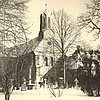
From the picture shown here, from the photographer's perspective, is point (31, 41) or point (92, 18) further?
point (92, 18)

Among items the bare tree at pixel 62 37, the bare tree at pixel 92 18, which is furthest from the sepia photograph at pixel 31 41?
the bare tree at pixel 62 37

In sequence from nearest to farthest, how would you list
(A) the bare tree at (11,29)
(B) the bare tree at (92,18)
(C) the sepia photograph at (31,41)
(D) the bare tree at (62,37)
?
(C) the sepia photograph at (31,41) < (A) the bare tree at (11,29) < (B) the bare tree at (92,18) < (D) the bare tree at (62,37)

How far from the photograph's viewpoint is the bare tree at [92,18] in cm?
907

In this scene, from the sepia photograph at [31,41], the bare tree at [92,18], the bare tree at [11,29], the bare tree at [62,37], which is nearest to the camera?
the sepia photograph at [31,41]

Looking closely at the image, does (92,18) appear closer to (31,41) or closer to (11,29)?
(11,29)

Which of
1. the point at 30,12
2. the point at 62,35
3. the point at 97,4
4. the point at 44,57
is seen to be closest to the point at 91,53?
the point at 97,4

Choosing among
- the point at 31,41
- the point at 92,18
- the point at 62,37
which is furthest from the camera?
the point at 62,37

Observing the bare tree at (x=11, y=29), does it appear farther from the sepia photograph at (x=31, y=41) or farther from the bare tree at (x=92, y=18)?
the bare tree at (x=92, y=18)

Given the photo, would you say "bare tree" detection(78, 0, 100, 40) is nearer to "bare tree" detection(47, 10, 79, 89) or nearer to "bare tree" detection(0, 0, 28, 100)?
"bare tree" detection(0, 0, 28, 100)

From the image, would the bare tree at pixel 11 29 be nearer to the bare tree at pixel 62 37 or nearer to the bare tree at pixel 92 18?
the bare tree at pixel 92 18

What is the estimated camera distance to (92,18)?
30.8 feet

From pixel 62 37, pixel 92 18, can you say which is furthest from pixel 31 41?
pixel 62 37

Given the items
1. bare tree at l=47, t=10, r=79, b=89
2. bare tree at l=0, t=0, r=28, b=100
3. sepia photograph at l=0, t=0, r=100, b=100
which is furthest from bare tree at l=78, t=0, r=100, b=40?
bare tree at l=47, t=10, r=79, b=89

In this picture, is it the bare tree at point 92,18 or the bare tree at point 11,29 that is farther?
the bare tree at point 92,18
